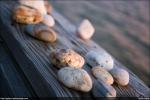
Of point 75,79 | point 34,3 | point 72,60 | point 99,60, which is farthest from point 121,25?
point 75,79

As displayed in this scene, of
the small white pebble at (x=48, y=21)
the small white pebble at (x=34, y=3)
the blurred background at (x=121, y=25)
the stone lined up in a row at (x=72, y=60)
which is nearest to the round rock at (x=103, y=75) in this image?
the stone lined up in a row at (x=72, y=60)

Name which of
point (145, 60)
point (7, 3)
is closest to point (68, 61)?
point (7, 3)

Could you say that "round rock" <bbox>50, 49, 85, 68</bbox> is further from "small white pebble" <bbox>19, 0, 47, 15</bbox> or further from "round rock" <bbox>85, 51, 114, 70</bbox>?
"small white pebble" <bbox>19, 0, 47, 15</bbox>

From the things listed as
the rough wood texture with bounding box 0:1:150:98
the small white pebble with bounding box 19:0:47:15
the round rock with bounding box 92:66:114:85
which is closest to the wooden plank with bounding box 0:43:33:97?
the rough wood texture with bounding box 0:1:150:98

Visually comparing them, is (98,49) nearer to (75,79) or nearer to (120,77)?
(120,77)

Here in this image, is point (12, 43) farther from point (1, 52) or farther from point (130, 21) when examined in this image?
point (130, 21)

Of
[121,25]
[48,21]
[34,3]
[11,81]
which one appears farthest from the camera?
[121,25]
